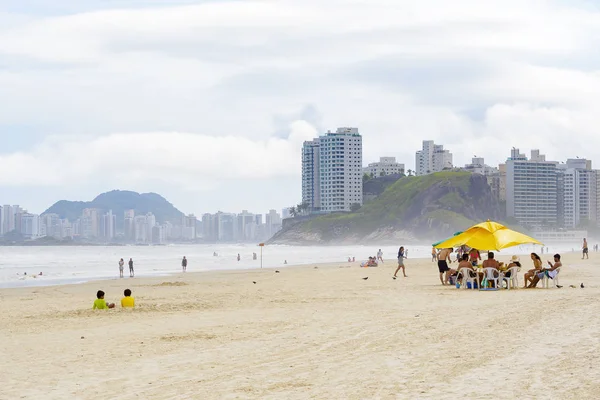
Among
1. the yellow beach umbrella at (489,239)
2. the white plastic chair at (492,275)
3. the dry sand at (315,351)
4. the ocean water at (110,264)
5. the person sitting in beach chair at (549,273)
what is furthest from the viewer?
the ocean water at (110,264)

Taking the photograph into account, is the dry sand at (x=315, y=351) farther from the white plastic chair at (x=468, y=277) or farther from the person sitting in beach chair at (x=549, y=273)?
the person sitting in beach chair at (x=549, y=273)

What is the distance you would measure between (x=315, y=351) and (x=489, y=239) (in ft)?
45.8

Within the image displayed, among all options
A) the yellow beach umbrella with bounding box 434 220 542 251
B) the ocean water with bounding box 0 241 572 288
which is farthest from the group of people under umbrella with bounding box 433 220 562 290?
the ocean water with bounding box 0 241 572 288

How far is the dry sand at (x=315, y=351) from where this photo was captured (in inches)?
342

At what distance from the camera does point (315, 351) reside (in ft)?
37.3

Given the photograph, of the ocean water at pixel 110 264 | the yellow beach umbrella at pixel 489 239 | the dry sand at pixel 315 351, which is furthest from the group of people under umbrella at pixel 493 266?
the ocean water at pixel 110 264

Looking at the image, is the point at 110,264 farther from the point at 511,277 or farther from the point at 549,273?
the point at 549,273

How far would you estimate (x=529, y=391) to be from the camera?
8086mm

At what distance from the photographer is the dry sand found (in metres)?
8.69

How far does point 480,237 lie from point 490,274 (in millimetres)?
1883

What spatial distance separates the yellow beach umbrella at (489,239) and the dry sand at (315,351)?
4298 millimetres

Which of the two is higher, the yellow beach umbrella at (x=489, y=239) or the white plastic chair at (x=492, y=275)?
the yellow beach umbrella at (x=489, y=239)

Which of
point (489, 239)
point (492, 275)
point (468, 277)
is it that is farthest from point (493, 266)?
point (489, 239)

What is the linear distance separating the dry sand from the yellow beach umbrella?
430cm
